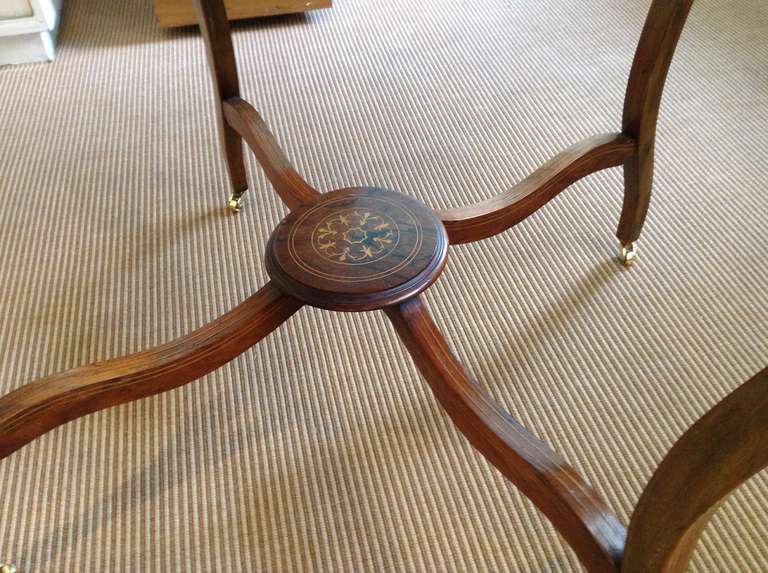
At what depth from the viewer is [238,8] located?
5.26ft

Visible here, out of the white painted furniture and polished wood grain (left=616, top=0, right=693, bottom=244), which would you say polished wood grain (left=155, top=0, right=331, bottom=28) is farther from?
polished wood grain (left=616, top=0, right=693, bottom=244)

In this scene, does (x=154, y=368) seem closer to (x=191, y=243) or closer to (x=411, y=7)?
(x=191, y=243)

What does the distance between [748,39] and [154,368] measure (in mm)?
1409

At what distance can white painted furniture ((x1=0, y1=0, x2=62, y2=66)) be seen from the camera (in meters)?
1.48

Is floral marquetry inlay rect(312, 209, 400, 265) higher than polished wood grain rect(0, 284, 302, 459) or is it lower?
higher

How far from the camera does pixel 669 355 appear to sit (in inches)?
35.7

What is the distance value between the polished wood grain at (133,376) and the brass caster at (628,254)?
0.53 metres

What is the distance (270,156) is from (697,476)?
656mm

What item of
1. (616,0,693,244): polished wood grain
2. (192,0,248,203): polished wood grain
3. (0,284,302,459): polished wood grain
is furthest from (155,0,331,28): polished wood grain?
(0,284,302,459): polished wood grain

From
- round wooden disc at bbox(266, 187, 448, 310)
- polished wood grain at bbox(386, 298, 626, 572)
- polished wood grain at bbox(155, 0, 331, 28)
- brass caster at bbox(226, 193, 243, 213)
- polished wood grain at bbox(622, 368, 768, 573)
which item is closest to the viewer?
polished wood grain at bbox(622, 368, 768, 573)

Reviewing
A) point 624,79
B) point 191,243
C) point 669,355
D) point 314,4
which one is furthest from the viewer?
point 314,4

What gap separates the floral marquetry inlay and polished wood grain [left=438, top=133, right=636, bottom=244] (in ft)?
0.27

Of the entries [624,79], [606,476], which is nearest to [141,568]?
[606,476]

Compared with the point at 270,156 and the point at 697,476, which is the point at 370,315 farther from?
the point at 697,476
